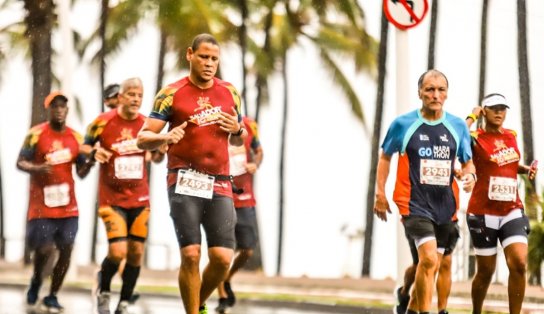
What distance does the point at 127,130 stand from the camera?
13.3 meters

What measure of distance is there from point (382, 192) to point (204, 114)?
1.91m

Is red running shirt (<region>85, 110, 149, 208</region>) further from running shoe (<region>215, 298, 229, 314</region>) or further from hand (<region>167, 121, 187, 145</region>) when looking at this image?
hand (<region>167, 121, 187, 145</region>)

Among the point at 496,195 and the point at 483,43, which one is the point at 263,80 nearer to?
the point at 483,43

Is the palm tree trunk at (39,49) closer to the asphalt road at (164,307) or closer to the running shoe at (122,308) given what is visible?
the asphalt road at (164,307)

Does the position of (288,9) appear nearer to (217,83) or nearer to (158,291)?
(158,291)

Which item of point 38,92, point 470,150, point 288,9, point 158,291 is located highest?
point 288,9

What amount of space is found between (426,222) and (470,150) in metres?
0.72

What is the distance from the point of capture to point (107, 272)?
528 inches

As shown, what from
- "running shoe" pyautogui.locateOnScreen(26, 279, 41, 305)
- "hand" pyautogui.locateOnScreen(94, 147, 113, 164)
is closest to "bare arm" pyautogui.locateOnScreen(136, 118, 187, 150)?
"hand" pyautogui.locateOnScreen(94, 147, 113, 164)

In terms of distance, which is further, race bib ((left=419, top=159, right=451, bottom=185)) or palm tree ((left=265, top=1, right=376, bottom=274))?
palm tree ((left=265, top=1, right=376, bottom=274))

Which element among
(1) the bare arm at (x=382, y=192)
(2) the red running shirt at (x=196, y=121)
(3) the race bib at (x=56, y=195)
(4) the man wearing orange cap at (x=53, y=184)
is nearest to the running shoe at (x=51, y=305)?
(4) the man wearing orange cap at (x=53, y=184)

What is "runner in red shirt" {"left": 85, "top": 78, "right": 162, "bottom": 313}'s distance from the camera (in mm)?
13211

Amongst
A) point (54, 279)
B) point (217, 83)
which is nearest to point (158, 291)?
point (54, 279)

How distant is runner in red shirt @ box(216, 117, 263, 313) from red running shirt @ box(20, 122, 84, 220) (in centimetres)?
168
